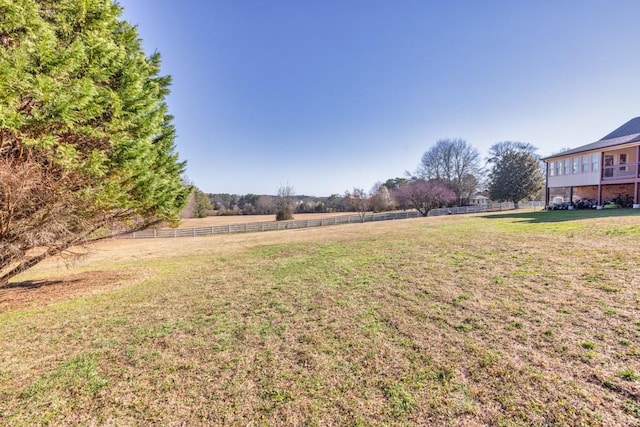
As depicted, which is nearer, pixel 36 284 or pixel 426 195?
pixel 36 284

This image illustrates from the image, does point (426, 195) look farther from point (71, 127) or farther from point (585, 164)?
point (71, 127)

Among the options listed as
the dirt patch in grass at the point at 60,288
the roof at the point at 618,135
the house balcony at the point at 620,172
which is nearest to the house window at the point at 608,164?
the house balcony at the point at 620,172

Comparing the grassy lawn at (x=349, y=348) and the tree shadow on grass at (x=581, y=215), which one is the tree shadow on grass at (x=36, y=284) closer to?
the grassy lawn at (x=349, y=348)

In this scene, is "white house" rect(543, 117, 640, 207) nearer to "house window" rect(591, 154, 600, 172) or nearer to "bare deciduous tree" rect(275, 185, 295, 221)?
"house window" rect(591, 154, 600, 172)

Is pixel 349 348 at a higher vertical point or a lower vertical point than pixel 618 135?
lower

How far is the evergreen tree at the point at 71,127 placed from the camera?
378 centimetres

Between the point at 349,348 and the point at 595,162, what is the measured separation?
24.3 meters

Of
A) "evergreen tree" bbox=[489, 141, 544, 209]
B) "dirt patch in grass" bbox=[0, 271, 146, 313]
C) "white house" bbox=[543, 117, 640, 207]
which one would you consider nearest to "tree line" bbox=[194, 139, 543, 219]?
"evergreen tree" bbox=[489, 141, 544, 209]

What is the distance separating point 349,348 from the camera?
3.46 m

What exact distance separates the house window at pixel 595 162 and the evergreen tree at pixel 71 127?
25.8 m

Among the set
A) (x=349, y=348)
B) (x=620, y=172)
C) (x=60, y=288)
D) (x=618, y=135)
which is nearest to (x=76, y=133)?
(x=60, y=288)

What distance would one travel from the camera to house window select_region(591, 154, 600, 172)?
689 inches

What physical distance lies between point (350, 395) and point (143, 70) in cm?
843

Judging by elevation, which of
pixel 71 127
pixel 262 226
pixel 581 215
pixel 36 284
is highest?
pixel 71 127
